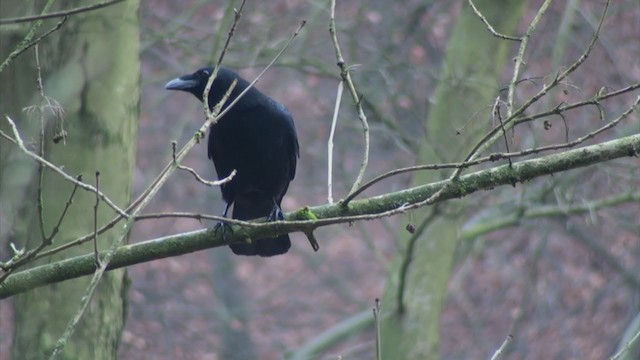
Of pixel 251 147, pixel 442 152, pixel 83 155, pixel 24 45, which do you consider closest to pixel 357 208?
pixel 24 45

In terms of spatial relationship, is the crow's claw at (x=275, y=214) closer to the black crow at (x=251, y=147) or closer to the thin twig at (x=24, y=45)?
the black crow at (x=251, y=147)

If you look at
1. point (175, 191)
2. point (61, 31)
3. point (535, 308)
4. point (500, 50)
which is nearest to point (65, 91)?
point (61, 31)

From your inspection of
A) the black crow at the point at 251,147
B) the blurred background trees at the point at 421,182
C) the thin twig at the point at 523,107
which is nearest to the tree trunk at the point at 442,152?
the blurred background trees at the point at 421,182

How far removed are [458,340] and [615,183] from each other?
5325mm

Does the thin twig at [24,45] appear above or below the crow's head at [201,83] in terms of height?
below

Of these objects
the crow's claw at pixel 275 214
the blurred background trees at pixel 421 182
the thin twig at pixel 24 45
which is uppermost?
the blurred background trees at pixel 421 182

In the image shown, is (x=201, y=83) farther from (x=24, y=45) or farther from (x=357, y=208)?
(x=24, y=45)

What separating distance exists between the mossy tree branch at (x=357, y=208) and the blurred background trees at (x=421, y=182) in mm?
182

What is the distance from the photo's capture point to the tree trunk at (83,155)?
5.80m

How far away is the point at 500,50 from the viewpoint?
829 cm

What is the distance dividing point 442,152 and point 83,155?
9.52 ft

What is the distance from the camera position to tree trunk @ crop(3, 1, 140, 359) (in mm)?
5801

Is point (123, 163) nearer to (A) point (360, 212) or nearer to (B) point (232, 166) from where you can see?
(B) point (232, 166)

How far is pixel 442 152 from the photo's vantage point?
7.95 meters
